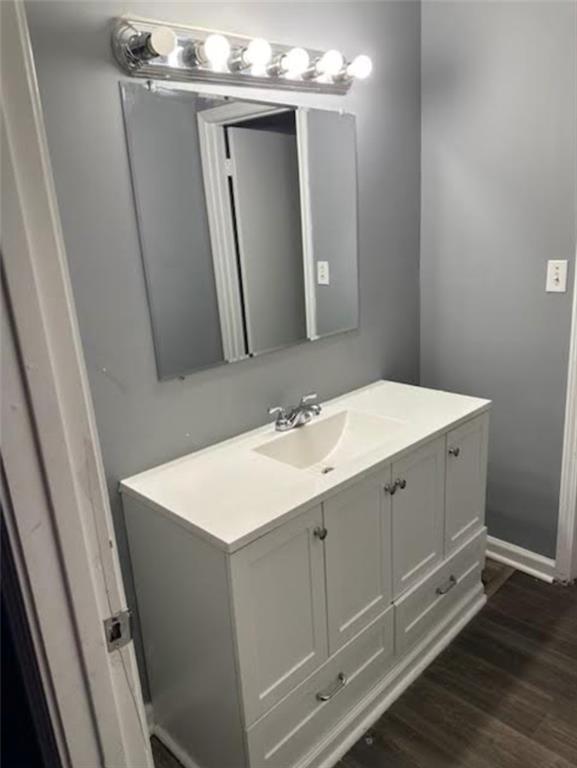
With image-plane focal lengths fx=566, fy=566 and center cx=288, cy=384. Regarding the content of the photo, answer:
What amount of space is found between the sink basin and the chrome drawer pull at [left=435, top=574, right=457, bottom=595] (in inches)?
23.1

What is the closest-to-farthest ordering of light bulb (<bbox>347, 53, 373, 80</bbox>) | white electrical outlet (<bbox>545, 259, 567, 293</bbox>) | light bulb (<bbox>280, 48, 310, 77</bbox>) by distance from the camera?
light bulb (<bbox>280, 48, 310, 77</bbox>)
light bulb (<bbox>347, 53, 373, 80</bbox>)
white electrical outlet (<bbox>545, 259, 567, 293</bbox>)

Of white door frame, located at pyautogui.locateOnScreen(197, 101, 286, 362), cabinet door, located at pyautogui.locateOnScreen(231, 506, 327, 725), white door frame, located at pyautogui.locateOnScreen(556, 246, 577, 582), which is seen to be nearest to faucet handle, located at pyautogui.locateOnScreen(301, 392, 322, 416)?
white door frame, located at pyautogui.locateOnScreen(197, 101, 286, 362)

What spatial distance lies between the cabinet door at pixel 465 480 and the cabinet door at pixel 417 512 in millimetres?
56

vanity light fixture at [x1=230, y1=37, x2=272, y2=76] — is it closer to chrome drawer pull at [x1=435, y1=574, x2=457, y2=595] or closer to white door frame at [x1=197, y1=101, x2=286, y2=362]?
white door frame at [x1=197, y1=101, x2=286, y2=362]

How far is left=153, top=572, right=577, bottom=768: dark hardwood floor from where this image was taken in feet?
5.45

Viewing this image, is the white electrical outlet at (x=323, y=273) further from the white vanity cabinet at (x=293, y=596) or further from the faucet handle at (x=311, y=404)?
the white vanity cabinet at (x=293, y=596)

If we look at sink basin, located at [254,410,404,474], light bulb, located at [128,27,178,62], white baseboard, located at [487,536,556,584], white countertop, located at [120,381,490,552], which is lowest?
white baseboard, located at [487,536,556,584]

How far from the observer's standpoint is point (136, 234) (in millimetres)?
1539

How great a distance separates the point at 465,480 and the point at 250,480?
0.91 metres

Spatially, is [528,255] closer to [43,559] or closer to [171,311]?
[171,311]

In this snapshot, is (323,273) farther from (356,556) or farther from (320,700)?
(320,700)

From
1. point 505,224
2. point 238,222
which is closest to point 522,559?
point 505,224

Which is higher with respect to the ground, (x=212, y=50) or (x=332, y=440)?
(x=212, y=50)

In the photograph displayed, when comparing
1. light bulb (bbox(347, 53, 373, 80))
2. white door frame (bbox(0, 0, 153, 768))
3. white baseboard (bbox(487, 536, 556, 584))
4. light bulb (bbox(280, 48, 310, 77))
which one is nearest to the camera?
white door frame (bbox(0, 0, 153, 768))
